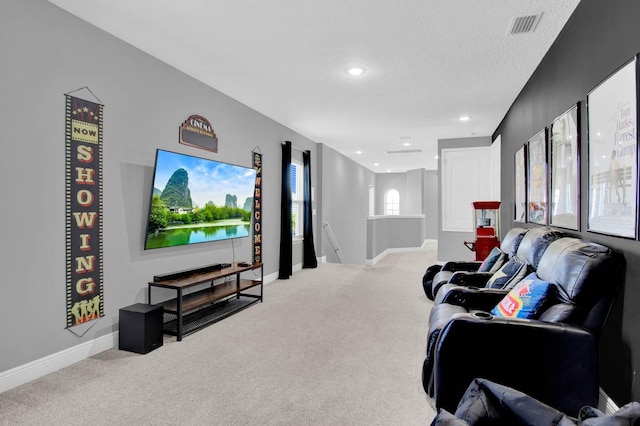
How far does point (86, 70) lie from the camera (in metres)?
2.79

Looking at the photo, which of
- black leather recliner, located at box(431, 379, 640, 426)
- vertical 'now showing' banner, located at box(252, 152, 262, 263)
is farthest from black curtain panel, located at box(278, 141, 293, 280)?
black leather recliner, located at box(431, 379, 640, 426)

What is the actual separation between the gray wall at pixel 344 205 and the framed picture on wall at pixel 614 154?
546 cm

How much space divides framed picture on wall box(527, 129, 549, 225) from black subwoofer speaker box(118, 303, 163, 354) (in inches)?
140

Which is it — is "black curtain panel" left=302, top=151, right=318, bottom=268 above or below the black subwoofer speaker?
above

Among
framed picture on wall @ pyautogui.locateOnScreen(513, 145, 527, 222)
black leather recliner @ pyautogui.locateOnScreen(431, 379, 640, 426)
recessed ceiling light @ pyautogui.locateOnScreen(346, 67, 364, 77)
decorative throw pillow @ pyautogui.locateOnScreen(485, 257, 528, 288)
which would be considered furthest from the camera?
framed picture on wall @ pyautogui.locateOnScreen(513, 145, 527, 222)

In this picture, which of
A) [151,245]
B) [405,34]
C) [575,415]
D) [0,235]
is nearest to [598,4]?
[405,34]

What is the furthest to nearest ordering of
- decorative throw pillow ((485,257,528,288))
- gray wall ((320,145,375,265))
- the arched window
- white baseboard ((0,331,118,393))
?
the arched window
gray wall ((320,145,375,265))
decorative throw pillow ((485,257,528,288))
white baseboard ((0,331,118,393))

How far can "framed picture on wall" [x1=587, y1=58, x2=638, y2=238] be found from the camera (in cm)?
171

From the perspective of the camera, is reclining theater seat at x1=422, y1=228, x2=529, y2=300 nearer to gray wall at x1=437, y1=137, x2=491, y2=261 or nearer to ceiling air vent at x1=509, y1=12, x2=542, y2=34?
ceiling air vent at x1=509, y1=12, x2=542, y2=34

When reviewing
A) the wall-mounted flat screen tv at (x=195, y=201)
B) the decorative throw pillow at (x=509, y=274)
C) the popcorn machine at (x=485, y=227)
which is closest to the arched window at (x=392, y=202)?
the popcorn machine at (x=485, y=227)

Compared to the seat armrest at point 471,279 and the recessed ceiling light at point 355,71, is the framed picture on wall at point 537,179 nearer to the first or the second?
the seat armrest at point 471,279

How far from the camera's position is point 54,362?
2549 millimetres

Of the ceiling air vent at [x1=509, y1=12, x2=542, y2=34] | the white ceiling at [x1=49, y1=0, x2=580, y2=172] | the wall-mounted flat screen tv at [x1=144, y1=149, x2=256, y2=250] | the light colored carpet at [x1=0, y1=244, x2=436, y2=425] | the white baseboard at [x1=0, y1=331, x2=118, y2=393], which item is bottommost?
the light colored carpet at [x1=0, y1=244, x2=436, y2=425]

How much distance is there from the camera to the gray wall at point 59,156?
232cm
